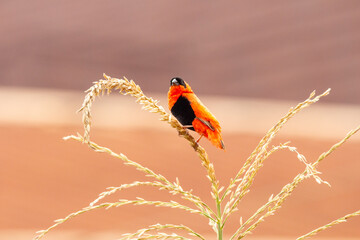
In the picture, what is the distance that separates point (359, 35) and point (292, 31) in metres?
0.97

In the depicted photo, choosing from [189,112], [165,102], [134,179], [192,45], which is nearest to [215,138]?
[189,112]

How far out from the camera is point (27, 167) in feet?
20.7

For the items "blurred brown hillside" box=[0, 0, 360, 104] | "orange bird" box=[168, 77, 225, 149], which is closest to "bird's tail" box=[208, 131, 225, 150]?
"orange bird" box=[168, 77, 225, 149]

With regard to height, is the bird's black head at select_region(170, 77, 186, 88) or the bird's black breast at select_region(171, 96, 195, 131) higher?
the bird's black head at select_region(170, 77, 186, 88)

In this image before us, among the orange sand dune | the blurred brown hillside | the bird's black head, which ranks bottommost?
the bird's black head

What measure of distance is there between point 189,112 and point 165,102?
6.57m

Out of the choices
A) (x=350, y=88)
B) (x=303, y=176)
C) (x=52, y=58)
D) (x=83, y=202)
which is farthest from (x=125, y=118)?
(x=303, y=176)

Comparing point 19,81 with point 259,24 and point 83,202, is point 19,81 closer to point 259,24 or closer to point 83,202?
point 83,202

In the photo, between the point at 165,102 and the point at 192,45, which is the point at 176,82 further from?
the point at 192,45

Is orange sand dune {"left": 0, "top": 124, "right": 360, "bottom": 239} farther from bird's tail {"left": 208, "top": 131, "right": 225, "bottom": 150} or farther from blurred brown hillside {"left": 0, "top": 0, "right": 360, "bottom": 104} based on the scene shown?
bird's tail {"left": 208, "top": 131, "right": 225, "bottom": 150}

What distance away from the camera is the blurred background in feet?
20.9

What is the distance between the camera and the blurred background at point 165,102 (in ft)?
20.9

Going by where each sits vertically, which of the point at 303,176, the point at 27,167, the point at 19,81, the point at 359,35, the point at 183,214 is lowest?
the point at 303,176

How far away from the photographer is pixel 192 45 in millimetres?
8109
